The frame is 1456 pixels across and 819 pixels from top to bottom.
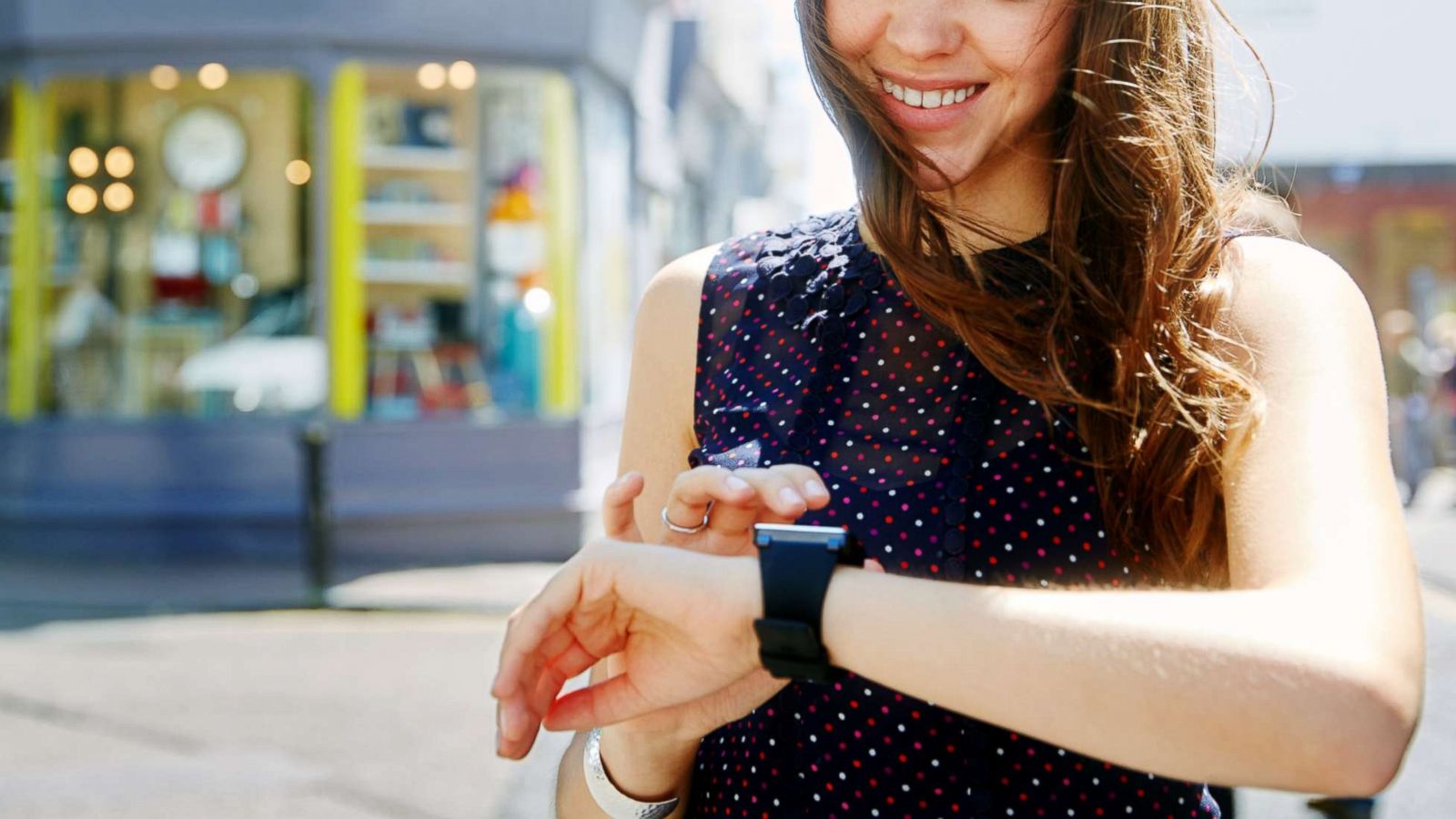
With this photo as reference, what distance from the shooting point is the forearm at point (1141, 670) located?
1045mm

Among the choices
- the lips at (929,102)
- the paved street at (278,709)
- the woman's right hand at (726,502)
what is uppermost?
the lips at (929,102)

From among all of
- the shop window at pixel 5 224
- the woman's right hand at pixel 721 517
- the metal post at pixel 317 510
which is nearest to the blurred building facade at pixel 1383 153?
the metal post at pixel 317 510

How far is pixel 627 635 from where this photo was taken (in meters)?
1.30

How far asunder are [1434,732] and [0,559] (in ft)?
30.7

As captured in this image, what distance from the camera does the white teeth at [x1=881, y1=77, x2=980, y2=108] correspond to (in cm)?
151

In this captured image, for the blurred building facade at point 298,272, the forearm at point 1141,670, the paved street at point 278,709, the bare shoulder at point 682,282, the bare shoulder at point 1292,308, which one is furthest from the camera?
the blurred building facade at point 298,272

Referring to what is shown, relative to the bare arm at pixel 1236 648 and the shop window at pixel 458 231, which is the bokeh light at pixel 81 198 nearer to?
the shop window at pixel 458 231

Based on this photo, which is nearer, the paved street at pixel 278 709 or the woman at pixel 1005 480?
the woman at pixel 1005 480

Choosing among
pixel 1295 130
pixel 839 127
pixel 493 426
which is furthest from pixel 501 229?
pixel 1295 130

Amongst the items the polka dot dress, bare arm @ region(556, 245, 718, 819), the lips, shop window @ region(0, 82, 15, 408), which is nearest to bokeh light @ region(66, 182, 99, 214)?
shop window @ region(0, 82, 15, 408)

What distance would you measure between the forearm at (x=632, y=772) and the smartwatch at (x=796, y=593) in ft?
1.06

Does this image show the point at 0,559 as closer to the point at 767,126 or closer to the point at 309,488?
the point at 309,488

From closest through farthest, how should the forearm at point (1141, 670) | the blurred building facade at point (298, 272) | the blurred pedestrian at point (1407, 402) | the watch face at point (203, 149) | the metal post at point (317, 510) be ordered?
the forearm at point (1141, 670) < the metal post at point (317, 510) < the blurred building facade at point (298, 272) < the watch face at point (203, 149) < the blurred pedestrian at point (1407, 402)

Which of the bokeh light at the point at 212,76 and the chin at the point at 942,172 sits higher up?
the bokeh light at the point at 212,76
